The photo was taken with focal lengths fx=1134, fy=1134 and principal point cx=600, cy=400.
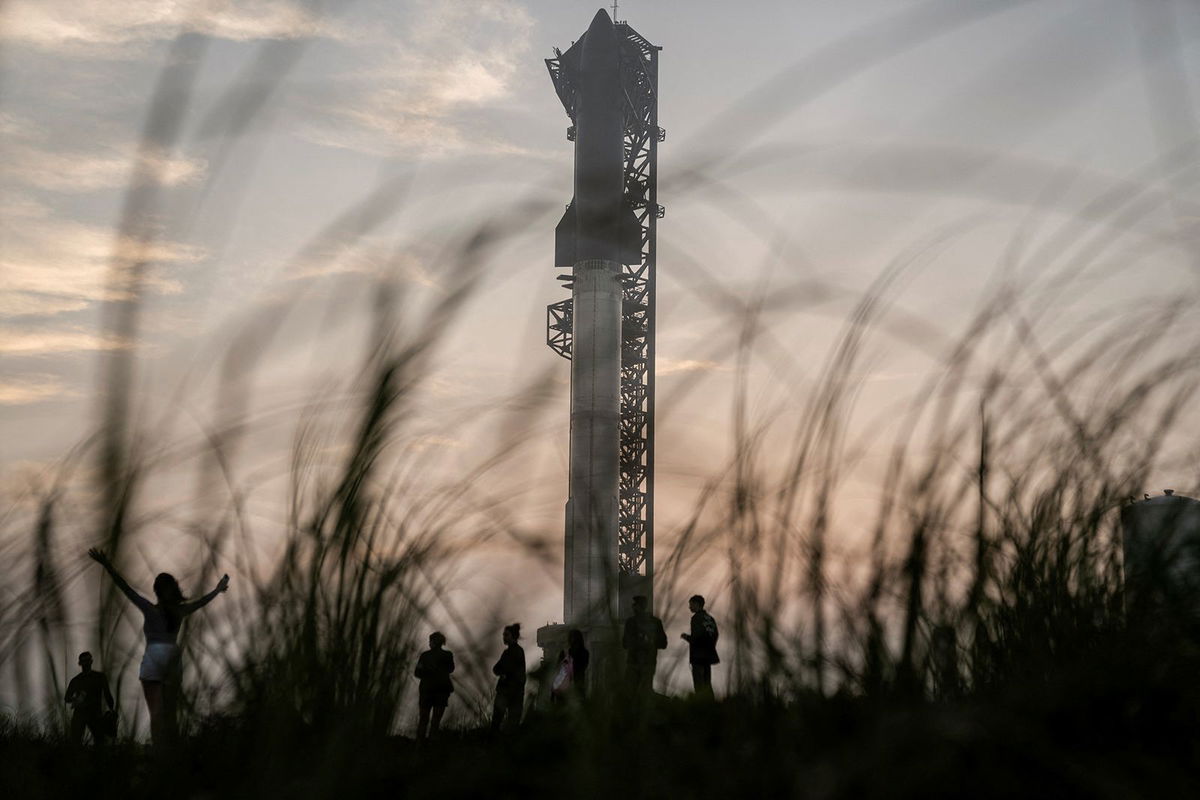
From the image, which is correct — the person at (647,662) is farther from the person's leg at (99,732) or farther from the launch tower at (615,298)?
the launch tower at (615,298)

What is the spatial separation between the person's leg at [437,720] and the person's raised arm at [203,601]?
0.71 m

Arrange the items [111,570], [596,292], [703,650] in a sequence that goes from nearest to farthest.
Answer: [111,570], [703,650], [596,292]

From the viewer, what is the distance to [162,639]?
14.3 ft

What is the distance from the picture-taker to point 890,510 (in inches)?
94.0

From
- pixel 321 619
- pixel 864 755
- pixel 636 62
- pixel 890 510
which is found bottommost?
pixel 864 755

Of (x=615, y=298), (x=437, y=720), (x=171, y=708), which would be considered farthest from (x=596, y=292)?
(x=171, y=708)

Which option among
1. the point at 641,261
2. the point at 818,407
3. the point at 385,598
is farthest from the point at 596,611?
the point at 641,261

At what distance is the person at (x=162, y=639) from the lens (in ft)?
7.64

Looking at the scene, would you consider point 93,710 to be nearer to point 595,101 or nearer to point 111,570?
point 111,570

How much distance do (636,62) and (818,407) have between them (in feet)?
91.5

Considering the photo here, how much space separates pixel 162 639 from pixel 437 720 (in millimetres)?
1631

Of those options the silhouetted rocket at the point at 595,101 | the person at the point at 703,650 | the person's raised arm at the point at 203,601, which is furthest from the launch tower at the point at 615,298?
the person's raised arm at the point at 203,601

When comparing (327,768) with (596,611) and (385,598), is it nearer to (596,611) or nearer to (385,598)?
(385,598)

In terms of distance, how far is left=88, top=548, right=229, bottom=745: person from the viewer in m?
2.33
